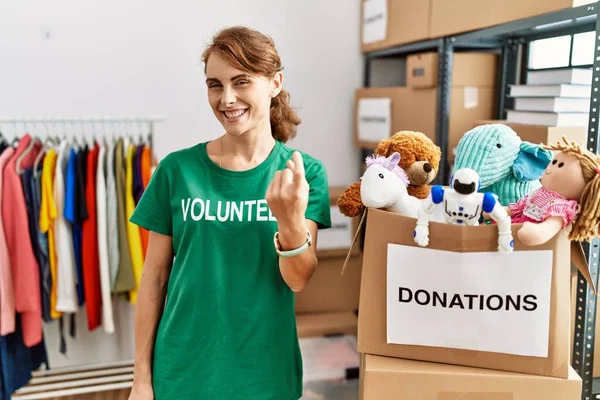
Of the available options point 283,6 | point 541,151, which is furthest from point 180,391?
point 283,6

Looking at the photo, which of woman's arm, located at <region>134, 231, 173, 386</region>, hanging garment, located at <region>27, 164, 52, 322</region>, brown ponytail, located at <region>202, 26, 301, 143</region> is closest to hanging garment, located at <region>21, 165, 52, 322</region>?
hanging garment, located at <region>27, 164, 52, 322</region>

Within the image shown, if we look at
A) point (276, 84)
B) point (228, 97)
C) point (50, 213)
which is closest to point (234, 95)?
point (228, 97)

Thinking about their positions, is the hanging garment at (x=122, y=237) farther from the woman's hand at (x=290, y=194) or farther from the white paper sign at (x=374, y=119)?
the woman's hand at (x=290, y=194)

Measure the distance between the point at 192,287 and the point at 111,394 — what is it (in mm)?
1552

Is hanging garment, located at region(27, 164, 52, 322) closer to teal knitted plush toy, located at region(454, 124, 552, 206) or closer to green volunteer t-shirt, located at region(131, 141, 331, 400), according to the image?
green volunteer t-shirt, located at region(131, 141, 331, 400)

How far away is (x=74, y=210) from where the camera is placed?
1.96 m

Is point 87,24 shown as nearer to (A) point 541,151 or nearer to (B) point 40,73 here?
(B) point 40,73

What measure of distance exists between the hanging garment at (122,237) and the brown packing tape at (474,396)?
59.6 inches

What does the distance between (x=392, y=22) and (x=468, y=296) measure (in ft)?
5.78

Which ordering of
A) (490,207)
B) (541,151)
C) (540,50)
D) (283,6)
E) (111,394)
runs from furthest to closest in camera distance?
(283,6) → (111,394) → (540,50) → (541,151) → (490,207)

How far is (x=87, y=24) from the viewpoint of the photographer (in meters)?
2.30

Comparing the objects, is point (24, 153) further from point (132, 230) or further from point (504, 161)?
point (504, 161)

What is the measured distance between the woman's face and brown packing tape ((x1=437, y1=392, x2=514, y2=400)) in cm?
58

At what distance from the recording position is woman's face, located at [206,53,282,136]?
96 cm
